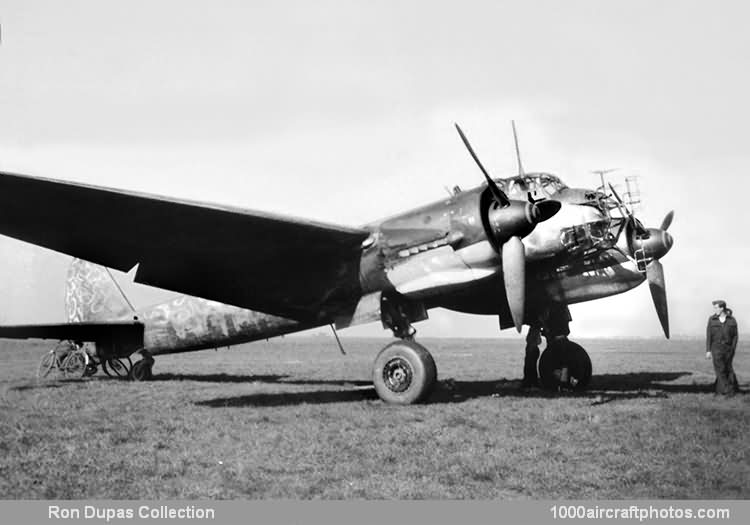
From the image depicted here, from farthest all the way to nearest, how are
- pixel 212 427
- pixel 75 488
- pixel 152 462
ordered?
pixel 212 427 < pixel 152 462 < pixel 75 488

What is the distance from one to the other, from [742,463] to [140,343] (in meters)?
15.0

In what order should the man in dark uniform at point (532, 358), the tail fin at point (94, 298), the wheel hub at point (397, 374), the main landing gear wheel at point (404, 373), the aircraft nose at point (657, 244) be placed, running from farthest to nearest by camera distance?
1. the tail fin at point (94, 298)
2. the man in dark uniform at point (532, 358)
3. the aircraft nose at point (657, 244)
4. the wheel hub at point (397, 374)
5. the main landing gear wheel at point (404, 373)

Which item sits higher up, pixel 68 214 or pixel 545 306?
pixel 68 214

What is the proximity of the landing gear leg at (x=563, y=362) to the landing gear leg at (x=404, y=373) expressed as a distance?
3937 mm

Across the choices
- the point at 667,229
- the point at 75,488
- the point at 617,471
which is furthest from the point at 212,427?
the point at 667,229

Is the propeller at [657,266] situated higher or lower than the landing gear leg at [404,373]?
higher

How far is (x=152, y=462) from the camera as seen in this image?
23.1ft

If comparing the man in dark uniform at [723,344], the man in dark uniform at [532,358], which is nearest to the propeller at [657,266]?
the man in dark uniform at [723,344]

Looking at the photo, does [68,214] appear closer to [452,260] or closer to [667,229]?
[452,260]

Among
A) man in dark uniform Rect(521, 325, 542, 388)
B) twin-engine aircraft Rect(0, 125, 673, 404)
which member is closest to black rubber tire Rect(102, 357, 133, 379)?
twin-engine aircraft Rect(0, 125, 673, 404)

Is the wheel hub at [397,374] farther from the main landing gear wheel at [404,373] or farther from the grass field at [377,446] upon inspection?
the grass field at [377,446]

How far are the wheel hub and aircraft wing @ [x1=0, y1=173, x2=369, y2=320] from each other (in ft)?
4.98

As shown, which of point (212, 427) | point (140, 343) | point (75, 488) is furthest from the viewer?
point (140, 343)

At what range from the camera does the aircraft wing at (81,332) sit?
1758cm
